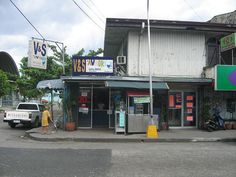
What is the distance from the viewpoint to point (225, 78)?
18.1 m

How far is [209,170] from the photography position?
865 cm

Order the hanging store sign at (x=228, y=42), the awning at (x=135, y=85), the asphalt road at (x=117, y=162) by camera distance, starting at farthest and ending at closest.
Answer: the hanging store sign at (x=228, y=42)
the awning at (x=135, y=85)
the asphalt road at (x=117, y=162)

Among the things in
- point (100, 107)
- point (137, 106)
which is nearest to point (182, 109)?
point (137, 106)

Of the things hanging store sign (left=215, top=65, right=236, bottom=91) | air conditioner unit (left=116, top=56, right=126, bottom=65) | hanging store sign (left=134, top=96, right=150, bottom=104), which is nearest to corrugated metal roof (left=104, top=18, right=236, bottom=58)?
air conditioner unit (left=116, top=56, right=126, bottom=65)

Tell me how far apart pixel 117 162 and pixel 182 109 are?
36.5 feet

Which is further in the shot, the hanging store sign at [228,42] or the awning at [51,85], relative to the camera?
the awning at [51,85]

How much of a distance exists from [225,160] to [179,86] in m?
10.0

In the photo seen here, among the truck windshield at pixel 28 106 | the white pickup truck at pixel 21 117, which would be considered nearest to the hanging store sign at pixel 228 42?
the white pickup truck at pixel 21 117

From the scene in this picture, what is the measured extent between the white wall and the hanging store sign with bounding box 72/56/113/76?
136 cm

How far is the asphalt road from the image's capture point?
26.9 feet

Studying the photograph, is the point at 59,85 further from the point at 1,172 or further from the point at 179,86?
the point at 1,172

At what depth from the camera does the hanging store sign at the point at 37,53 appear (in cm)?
1905

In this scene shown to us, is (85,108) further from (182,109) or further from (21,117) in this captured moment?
(182,109)

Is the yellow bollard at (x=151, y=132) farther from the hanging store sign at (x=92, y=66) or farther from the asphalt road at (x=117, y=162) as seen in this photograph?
the hanging store sign at (x=92, y=66)
